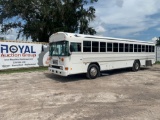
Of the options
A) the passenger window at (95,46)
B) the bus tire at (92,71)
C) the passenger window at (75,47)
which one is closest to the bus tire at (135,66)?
the bus tire at (92,71)

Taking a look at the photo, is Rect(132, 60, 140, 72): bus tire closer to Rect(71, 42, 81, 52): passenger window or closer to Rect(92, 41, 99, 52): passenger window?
Rect(92, 41, 99, 52): passenger window

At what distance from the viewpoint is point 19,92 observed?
8.15 metres

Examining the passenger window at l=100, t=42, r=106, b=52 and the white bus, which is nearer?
the white bus

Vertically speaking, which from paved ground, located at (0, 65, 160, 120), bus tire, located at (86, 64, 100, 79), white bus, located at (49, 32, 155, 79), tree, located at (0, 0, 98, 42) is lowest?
paved ground, located at (0, 65, 160, 120)

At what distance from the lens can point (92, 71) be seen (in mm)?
11430

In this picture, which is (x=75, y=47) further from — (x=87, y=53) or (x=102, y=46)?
(x=102, y=46)

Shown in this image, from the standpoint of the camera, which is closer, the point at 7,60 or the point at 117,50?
the point at 117,50

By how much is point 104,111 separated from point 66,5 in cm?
1771

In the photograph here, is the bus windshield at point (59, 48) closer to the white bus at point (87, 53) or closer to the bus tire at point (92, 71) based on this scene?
the white bus at point (87, 53)

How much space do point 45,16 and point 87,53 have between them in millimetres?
11613

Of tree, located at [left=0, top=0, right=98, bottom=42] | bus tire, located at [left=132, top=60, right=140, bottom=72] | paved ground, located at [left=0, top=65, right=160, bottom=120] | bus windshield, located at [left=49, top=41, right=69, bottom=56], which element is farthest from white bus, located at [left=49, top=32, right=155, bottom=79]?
tree, located at [left=0, top=0, right=98, bottom=42]

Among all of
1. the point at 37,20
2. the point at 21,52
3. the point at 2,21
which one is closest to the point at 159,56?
the point at 37,20

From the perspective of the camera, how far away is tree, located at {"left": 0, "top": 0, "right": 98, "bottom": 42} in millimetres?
20844

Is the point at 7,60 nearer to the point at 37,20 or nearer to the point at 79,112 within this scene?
the point at 37,20
